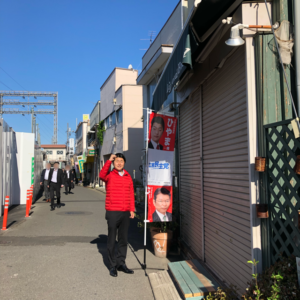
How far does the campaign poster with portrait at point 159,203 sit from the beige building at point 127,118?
16951 millimetres

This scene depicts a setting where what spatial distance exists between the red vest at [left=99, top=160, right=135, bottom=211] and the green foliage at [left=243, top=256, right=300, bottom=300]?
3.00m

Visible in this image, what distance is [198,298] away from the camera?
3.89 m

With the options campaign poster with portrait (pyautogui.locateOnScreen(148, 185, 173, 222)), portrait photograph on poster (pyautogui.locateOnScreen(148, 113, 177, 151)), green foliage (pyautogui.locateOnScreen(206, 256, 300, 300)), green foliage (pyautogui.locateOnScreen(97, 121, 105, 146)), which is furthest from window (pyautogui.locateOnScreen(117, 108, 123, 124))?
green foliage (pyautogui.locateOnScreen(206, 256, 300, 300))

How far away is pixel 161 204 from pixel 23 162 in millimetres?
11434

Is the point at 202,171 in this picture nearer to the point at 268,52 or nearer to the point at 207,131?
the point at 207,131

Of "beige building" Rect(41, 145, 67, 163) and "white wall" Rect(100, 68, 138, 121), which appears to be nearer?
"white wall" Rect(100, 68, 138, 121)

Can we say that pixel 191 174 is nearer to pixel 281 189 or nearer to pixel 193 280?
pixel 193 280

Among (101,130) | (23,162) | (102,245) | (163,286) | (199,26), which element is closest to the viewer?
(199,26)

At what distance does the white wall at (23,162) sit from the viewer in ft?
49.4

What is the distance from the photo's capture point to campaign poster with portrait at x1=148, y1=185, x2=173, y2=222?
19.6 ft

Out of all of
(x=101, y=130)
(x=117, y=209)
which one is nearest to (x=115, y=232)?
(x=117, y=209)

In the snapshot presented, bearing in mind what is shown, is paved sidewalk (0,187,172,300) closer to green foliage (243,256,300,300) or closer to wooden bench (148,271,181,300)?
wooden bench (148,271,181,300)

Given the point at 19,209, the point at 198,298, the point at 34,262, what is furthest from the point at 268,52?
the point at 19,209

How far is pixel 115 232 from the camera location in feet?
18.0
